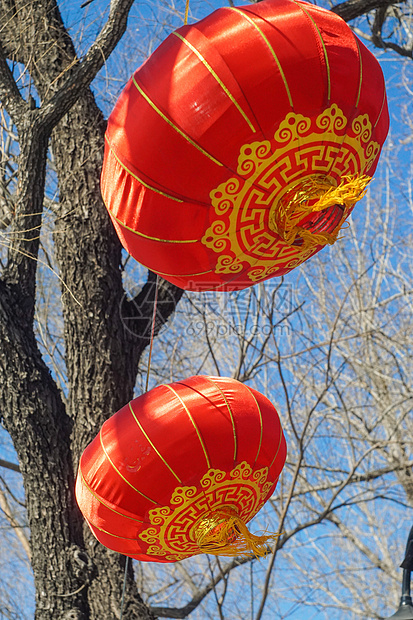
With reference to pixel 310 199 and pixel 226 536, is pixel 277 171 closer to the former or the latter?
pixel 310 199

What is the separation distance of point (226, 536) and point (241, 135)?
1.70m

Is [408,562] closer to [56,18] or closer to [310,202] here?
[310,202]

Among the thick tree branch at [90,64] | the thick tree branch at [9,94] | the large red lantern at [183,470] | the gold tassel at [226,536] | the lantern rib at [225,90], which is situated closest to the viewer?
the lantern rib at [225,90]

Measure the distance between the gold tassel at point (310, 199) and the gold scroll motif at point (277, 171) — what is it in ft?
0.05

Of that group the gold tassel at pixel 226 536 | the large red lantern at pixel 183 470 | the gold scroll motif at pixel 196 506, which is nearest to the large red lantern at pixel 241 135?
the large red lantern at pixel 183 470

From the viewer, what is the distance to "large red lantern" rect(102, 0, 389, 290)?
2.24m

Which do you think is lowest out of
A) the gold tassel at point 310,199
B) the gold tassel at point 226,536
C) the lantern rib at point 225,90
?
the gold tassel at point 226,536

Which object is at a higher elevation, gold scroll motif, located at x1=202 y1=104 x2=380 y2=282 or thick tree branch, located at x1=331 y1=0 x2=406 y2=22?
thick tree branch, located at x1=331 y1=0 x2=406 y2=22

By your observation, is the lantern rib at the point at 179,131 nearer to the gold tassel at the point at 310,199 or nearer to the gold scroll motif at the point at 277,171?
the gold scroll motif at the point at 277,171

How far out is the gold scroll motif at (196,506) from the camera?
113 inches

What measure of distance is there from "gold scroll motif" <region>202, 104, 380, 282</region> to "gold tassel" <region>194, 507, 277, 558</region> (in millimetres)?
1087

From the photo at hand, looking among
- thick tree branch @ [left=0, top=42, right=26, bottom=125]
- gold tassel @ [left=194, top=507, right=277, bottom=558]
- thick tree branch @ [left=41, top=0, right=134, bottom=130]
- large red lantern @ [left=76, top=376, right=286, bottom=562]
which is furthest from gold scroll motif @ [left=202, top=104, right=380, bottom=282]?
thick tree branch @ [left=0, top=42, right=26, bottom=125]

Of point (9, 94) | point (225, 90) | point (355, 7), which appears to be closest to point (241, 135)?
point (225, 90)

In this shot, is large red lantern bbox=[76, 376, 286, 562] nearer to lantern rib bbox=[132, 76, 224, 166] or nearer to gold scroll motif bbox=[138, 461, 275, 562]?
gold scroll motif bbox=[138, 461, 275, 562]
